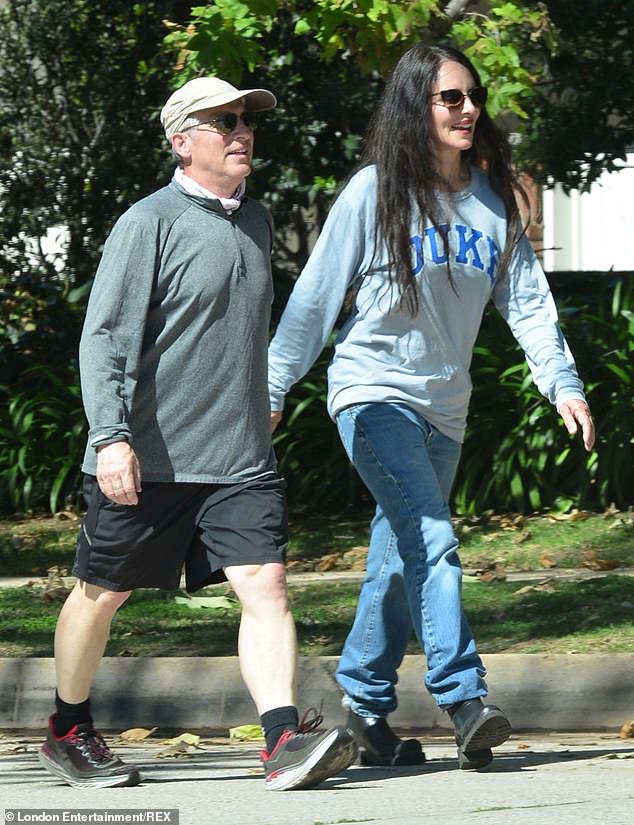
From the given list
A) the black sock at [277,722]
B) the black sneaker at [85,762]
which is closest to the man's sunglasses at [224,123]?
the black sock at [277,722]

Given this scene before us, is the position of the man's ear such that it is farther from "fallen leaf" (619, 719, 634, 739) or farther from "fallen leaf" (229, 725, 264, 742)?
"fallen leaf" (619, 719, 634, 739)

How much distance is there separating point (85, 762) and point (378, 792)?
0.83 meters

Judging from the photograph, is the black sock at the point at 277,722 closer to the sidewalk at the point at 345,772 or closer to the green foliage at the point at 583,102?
the sidewalk at the point at 345,772

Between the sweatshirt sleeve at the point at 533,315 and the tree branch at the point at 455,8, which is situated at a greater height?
the tree branch at the point at 455,8

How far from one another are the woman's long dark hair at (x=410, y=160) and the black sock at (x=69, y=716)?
4.78ft

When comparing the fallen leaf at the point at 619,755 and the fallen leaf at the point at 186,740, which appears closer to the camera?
the fallen leaf at the point at 619,755

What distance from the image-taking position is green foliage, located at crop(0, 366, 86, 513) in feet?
Answer: 32.2

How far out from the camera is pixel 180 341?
4191 mm

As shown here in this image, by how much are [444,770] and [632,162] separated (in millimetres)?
11160

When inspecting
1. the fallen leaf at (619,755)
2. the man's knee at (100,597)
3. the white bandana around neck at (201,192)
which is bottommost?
the fallen leaf at (619,755)

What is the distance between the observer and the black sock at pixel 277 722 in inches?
163

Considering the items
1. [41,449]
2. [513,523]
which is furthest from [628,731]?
[41,449]

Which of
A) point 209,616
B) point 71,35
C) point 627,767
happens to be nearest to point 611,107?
point 71,35

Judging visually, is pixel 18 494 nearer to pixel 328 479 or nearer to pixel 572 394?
pixel 328 479
